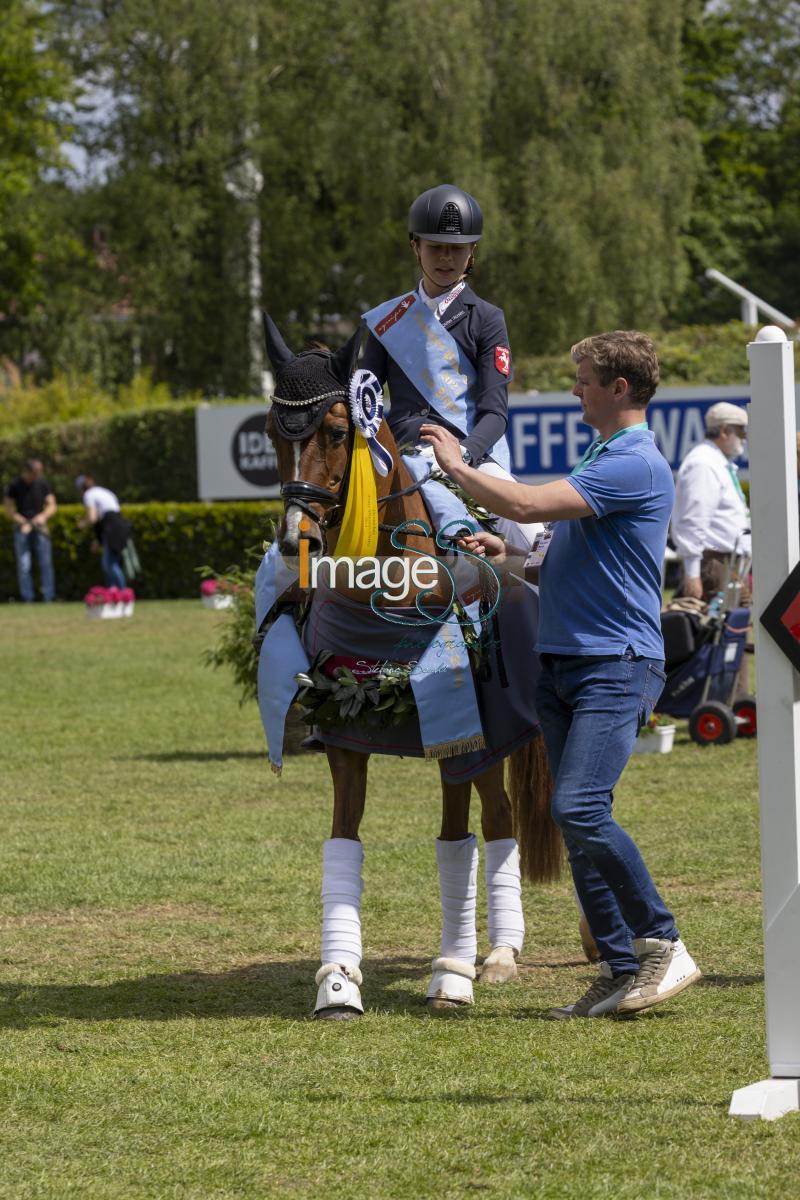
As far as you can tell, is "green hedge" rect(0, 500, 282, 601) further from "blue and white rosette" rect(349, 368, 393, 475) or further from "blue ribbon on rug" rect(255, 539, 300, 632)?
"blue and white rosette" rect(349, 368, 393, 475)

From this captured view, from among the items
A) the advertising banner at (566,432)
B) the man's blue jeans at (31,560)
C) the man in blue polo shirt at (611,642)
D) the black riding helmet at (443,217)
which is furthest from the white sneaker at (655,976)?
the man's blue jeans at (31,560)

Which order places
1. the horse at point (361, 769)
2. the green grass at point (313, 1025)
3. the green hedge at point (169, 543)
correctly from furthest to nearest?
1. the green hedge at point (169, 543)
2. the horse at point (361, 769)
3. the green grass at point (313, 1025)

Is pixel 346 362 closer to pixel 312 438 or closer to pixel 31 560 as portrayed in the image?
pixel 312 438

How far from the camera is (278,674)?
6094 millimetres

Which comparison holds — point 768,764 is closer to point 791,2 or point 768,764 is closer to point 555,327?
point 555,327

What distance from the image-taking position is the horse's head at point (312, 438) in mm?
5578

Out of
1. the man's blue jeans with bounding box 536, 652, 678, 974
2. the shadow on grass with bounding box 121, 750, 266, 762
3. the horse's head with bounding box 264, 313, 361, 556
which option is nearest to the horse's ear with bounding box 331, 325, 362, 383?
the horse's head with bounding box 264, 313, 361, 556

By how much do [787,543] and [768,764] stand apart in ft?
1.87

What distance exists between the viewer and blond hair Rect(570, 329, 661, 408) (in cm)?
557

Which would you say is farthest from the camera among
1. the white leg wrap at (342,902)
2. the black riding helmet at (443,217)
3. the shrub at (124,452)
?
the shrub at (124,452)

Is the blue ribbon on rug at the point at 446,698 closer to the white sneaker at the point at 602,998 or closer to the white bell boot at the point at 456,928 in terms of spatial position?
the white bell boot at the point at 456,928

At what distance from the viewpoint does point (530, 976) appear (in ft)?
21.3

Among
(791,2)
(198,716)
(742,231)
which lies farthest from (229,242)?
(198,716)

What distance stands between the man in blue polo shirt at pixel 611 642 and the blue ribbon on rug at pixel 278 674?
881mm
